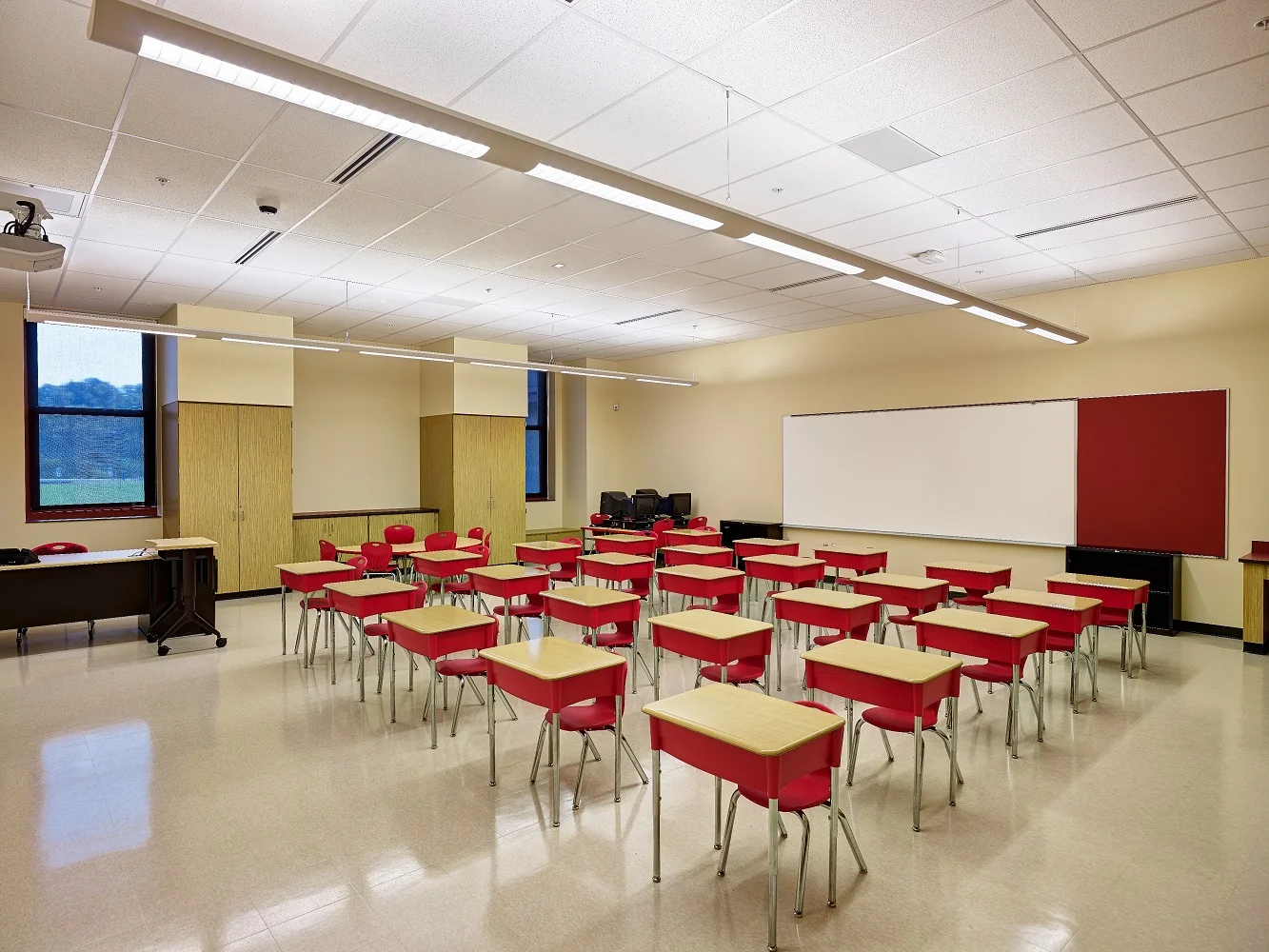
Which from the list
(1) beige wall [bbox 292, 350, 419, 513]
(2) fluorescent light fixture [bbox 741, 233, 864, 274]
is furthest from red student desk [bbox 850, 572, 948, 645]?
(1) beige wall [bbox 292, 350, 419, 513]

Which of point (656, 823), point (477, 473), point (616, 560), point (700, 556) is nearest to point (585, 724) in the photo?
point (656, 823)

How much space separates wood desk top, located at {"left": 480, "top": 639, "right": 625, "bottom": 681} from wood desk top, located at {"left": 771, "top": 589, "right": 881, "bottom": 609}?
1.86 meters

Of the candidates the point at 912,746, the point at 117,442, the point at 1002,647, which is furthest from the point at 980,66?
the point at 117,442

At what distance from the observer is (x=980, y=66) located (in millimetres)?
3639

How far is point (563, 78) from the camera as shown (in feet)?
12.0

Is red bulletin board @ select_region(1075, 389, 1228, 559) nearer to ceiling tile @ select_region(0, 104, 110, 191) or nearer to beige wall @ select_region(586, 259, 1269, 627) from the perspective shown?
beige wall @ select_region(586, 259, 1269, 627)

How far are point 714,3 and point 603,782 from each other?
3925 mm

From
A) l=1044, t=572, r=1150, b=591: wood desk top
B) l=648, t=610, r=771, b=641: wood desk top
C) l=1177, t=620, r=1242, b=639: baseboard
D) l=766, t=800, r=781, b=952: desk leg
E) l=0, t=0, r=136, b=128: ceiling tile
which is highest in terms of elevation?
l=0, t=0, r=136, b=128: ceiling tile

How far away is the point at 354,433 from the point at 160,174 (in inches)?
279

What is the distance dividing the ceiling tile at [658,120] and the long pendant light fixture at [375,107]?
64cm

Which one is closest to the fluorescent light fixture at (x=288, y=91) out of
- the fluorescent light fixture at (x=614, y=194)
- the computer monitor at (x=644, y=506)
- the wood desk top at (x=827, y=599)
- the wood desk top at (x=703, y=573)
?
the fluorescent light fixture at (x=614, y=194)

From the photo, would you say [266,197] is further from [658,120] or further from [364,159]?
[658,120]

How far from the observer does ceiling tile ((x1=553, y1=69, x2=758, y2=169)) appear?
12.5ft

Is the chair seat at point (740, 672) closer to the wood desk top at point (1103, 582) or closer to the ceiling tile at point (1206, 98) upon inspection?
the wood desk top at point (1103, 582)
